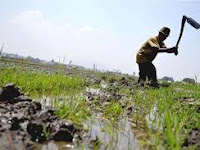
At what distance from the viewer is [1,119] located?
304 centimetres

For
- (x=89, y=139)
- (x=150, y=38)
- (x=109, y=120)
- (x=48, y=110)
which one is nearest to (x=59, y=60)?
(x=109, y=120)

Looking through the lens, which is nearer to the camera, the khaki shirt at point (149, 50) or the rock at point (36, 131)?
the rock at point (36, 131)

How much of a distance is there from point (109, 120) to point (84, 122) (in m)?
0.47

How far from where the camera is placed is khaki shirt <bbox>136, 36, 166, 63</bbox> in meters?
10.6

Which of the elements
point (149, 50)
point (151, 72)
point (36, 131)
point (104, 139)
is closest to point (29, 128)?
point (36, 131)

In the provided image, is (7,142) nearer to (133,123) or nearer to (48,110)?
(48,110)

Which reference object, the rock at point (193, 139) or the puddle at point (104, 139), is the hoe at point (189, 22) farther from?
the rock at point (193, 139)

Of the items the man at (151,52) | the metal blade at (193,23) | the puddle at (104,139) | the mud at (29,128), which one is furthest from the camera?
the man at (151,52)

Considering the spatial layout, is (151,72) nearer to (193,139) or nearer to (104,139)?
(193,139)

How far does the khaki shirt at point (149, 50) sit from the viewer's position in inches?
416

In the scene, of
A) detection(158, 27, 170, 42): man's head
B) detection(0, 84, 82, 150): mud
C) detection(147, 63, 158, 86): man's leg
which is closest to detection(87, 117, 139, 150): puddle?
detection(0, 84, 82, 150): mud

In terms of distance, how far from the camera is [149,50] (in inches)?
425

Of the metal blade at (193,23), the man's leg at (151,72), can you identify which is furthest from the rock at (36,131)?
the man's leg at (151,72)

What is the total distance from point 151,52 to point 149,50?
0.32ft
